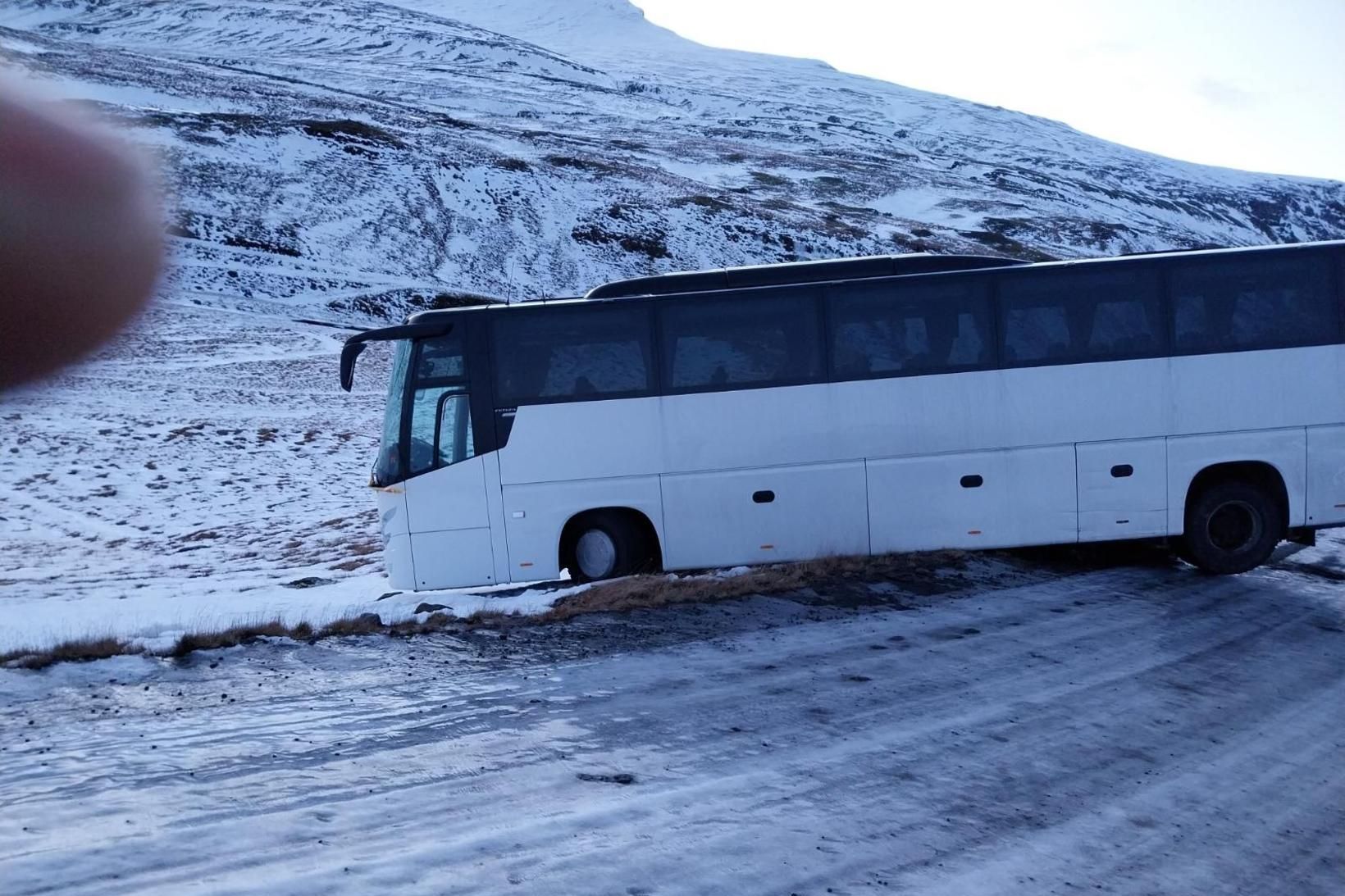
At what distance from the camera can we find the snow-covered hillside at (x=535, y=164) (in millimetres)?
57281

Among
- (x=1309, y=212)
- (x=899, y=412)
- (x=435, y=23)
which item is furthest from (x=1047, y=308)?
(x=435, y=23)

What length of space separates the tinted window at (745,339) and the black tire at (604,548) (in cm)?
183

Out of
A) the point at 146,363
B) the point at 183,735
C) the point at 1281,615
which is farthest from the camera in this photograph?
the point at 146,363

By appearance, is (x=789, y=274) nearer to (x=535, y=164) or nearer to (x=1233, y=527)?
(x=1233, y=527)

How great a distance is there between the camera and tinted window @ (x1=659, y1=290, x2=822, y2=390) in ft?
39.8

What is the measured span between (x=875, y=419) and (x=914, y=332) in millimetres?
1076

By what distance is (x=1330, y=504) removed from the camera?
11.9 m

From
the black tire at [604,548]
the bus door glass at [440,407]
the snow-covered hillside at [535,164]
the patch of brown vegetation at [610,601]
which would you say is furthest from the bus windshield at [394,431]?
the snow-covered hillside at [535,164]

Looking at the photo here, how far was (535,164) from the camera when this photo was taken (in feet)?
238

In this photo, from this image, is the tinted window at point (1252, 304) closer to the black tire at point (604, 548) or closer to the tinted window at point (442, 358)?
the black tire at point (604, 548)

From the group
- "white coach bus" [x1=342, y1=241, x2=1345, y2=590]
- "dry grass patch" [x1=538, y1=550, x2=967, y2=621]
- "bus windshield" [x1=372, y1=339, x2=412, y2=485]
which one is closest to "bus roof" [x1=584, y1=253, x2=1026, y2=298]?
"white coach bus" [x1=342, y1=241, x2=1345, y2=590]

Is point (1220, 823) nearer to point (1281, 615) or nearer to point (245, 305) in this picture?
point (1281, 615)

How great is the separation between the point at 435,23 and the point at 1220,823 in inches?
6785

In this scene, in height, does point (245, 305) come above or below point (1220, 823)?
above
